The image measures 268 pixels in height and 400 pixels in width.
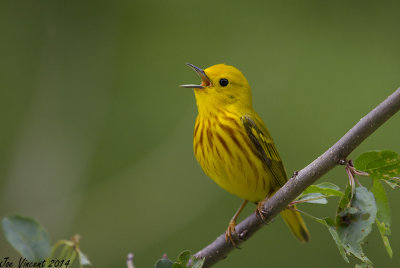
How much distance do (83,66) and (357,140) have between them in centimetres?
589

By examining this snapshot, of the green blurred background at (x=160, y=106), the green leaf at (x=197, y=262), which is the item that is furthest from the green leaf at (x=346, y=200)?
the green blurred background at (x=160, y=106)

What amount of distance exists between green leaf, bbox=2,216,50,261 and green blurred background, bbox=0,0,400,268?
3.28 metres

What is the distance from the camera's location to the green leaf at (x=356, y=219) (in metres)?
2.06

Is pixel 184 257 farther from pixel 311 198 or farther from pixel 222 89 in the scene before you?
pixel 222 89

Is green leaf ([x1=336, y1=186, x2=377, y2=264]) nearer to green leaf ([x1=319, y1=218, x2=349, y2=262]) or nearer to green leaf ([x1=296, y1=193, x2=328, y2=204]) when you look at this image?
green leaf ([x1=319, y1=218, x2=349, y2=262])

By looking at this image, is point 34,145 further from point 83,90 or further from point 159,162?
point 83,90

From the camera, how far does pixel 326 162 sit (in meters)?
2.25

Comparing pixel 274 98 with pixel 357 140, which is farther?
pixel 274 98

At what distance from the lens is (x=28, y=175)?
5.59m

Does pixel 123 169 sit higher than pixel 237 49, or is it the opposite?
pixel 237 49

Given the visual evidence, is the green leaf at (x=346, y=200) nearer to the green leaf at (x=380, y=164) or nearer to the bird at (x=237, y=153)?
the green leaf at (x=380, y=164)

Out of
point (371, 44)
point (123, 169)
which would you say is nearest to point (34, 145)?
point (123, 169)

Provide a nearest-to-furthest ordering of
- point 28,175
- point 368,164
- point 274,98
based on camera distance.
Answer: point 368,164
point 28,175
point 274,98

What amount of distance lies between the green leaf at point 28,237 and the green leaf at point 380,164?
126 centimetres
